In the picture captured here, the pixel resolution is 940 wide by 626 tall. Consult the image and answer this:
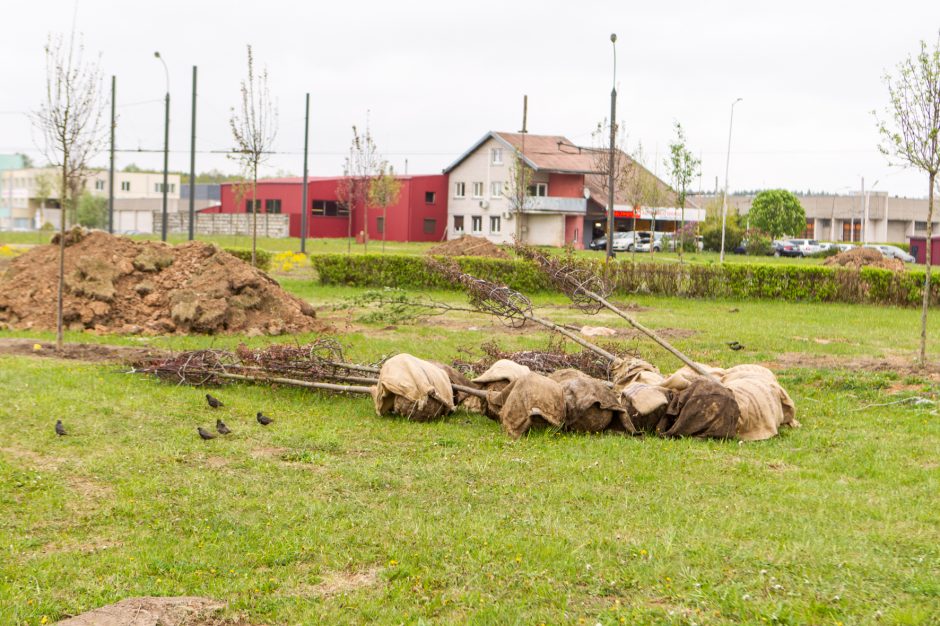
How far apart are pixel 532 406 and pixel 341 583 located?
428cm

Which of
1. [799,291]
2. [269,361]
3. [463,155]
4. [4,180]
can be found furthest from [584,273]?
[4,180]

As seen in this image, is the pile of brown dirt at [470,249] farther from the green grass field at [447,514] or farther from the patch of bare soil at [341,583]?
the patch of bare soil at [341,583]

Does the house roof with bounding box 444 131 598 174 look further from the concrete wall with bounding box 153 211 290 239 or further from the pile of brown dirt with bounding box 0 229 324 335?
the pile of brown dirt with bounding box 0 229 324 335

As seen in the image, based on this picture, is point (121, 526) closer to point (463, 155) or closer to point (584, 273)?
point (584, 273)

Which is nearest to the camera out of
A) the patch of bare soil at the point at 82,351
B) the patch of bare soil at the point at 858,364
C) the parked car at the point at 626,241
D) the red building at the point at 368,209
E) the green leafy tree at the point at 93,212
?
the patch of bare soil at the point at 82,351

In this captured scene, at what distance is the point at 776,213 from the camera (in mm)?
75812

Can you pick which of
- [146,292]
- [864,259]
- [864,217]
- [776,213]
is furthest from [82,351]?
[864,217]

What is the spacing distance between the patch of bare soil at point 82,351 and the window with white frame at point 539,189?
5200cm

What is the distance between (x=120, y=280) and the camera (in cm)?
1816

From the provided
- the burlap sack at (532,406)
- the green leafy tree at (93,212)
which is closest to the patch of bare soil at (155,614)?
the burlap sack at (532,406)

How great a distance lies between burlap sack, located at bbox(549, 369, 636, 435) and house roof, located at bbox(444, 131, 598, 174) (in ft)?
175

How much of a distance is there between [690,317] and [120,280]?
1228 centimetres

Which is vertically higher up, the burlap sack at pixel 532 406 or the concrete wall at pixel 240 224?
the concrete wall at pixel 240 224

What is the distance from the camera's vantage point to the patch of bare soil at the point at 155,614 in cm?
481
